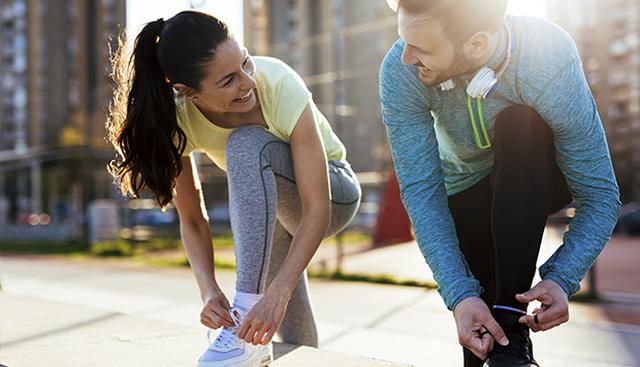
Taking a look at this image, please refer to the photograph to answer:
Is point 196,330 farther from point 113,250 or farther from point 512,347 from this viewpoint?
point 113,250

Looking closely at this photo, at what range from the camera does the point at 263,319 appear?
4.29 ft

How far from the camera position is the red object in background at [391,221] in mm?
9164

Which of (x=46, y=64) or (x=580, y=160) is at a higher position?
(x=580, y=160)

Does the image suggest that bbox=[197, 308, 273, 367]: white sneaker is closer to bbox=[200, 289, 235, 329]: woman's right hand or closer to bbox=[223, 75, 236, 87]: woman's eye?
bbox=[200, 289, 235, 329]: woman's right hand

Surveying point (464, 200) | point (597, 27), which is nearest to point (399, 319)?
point (464, 200)

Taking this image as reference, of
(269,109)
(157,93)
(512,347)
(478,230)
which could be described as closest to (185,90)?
(157,93)

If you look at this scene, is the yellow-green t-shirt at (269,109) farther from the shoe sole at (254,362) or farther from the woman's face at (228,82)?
the shoe sole at (254,362)

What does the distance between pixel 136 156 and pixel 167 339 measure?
60cm

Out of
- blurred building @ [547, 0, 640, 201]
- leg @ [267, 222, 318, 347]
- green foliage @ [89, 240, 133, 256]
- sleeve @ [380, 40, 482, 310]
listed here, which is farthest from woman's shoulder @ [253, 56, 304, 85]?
blurred building @ [547, 0, 640, 201]

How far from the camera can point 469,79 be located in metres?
1.28

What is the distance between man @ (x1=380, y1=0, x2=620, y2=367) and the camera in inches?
44.3

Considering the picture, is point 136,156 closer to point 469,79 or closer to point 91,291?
point 469,79

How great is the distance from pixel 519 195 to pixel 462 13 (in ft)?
1.05

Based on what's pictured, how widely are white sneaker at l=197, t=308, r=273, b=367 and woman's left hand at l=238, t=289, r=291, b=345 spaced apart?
0.06 metres
